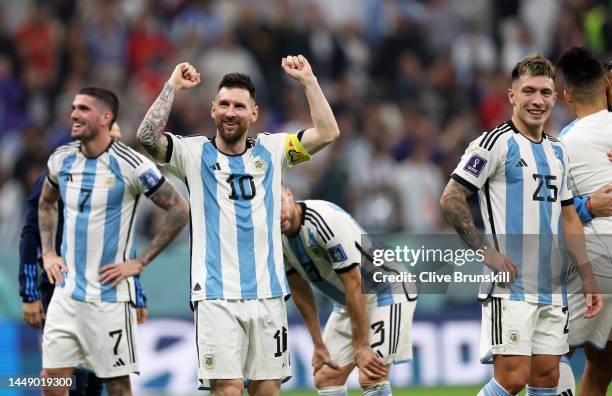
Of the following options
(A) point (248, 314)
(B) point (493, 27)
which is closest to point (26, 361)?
(A) point (248, 314)

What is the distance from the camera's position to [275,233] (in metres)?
7.78

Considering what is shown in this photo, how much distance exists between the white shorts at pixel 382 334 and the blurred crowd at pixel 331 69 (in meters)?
5.91

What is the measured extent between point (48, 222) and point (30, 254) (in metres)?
0.35

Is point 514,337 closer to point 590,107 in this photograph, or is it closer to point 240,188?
point 590,107

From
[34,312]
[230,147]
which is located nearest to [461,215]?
[230,147]

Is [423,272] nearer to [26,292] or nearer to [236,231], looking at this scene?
[236,231]

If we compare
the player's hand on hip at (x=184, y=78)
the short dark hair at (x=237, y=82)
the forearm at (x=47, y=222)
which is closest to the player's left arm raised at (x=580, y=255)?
the short dark hair at (x=237, y=82)

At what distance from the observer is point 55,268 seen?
8.61 m

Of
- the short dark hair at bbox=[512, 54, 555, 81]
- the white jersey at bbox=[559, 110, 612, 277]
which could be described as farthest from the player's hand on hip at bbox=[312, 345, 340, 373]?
the short dark hair at bbox=[512, 54, 555, 81]

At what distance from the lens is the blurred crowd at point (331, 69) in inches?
613

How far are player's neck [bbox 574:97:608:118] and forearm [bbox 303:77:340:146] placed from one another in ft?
6.33

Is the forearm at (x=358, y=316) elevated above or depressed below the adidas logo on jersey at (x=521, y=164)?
below

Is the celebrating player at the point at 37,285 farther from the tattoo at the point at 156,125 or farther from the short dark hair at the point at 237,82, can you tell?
the short dark hair at the point at 237,82

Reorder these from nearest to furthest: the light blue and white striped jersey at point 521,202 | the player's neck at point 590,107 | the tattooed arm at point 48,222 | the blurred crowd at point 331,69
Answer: the light blue and white striped jersey at point 521,202 < the player's neck at point 590,107 < the tattooed arm at point 48,222 < the blurred crowd at point 331,69
